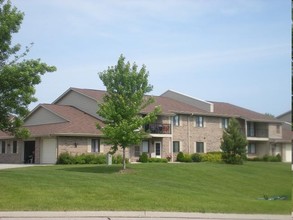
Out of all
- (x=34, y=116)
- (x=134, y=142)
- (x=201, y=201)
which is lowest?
(x=201, y=201)

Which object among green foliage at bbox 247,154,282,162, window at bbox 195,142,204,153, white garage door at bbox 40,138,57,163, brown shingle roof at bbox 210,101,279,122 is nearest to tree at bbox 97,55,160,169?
white garage door at bbox 40,138,57,163

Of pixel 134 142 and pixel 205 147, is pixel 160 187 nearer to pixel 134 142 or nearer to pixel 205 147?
pixel 134 142

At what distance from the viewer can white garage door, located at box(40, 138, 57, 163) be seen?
Answer: 132ft

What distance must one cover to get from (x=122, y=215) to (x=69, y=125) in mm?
27788

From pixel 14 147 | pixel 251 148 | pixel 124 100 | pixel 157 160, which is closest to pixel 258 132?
pixel 251 148

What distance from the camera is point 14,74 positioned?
24438 mm

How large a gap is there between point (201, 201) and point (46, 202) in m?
5.99

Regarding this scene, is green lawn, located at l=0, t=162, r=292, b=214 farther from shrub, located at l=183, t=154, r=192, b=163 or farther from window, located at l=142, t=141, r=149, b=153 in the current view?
shrub, located at l=183, t=154, r=192, b=163

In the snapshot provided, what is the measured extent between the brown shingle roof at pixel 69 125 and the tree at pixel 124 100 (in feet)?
36.4

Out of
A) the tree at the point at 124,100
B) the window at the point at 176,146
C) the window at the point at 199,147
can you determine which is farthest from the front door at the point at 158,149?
the tree at the point at 124,100

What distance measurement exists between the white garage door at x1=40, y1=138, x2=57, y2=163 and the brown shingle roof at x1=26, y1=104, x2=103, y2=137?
2.94 feet

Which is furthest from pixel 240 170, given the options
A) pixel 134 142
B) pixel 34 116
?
pixel 34 116

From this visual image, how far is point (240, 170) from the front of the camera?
37.1 meters

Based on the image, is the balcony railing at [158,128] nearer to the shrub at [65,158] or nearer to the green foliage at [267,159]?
the shrub at [65,158]
